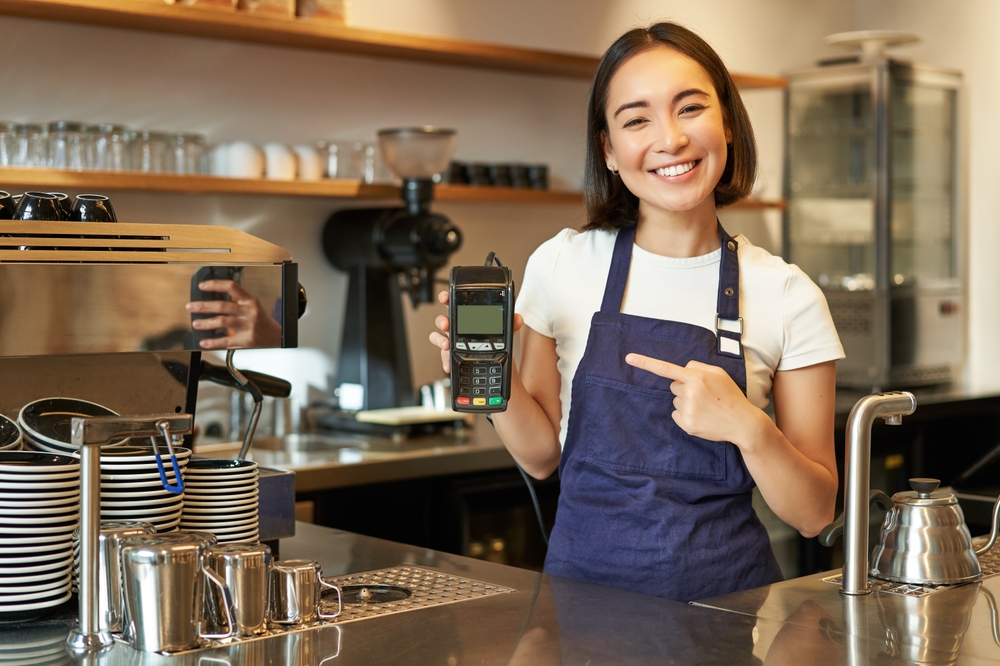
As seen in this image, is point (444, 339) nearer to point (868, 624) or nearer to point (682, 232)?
point (682, 232)

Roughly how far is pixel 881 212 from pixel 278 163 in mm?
2222

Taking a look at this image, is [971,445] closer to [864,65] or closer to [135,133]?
[864,65]

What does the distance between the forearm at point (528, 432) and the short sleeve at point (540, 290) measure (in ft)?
0.33

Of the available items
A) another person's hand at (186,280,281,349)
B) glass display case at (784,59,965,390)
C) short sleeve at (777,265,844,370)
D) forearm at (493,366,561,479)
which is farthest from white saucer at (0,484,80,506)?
glass display case at (784,59,965,390)

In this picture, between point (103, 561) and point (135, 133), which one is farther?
point (135, 133)

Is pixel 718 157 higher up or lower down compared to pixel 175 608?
higher up

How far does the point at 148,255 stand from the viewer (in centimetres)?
136

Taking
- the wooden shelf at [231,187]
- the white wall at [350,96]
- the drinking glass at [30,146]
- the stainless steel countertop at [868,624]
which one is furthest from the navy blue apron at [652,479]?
the white wall at [350,96]

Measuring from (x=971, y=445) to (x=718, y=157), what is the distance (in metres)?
2.94

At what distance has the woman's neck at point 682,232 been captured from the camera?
5.53 feet

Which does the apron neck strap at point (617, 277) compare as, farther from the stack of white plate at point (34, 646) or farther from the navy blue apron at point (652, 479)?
the stack of white plate at point (34, 646)

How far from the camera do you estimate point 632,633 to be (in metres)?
1.23

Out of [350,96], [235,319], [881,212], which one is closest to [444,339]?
[235,319]

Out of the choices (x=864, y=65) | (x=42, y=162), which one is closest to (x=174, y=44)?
(x=42, y=162)
